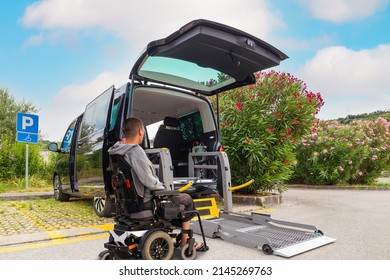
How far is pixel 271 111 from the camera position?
7.17m

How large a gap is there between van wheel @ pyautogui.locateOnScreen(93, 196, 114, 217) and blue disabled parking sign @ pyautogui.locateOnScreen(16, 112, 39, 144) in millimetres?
5730

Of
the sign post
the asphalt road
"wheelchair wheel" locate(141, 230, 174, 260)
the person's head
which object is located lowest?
the asphalt road

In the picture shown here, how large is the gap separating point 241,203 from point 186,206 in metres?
3.72

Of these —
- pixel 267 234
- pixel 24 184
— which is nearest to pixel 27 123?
pixel 24 184

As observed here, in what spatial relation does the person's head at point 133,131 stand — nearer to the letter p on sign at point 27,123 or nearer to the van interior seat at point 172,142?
the van interior seat at point 172,142

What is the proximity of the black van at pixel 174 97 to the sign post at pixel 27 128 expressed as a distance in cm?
395

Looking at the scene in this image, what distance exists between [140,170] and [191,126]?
10.7 feet

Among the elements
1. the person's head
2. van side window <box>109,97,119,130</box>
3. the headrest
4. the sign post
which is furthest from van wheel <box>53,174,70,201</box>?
the person's head

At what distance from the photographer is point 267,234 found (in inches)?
146

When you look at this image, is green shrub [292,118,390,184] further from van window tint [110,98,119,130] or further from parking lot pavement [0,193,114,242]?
van window tint [110,98,119,130]

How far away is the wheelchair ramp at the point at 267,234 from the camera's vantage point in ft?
10.5

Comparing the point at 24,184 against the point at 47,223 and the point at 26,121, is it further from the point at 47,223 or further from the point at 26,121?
the point at 47,223

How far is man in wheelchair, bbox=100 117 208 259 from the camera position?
106 inches

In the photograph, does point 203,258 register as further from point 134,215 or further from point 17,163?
point 17,163
